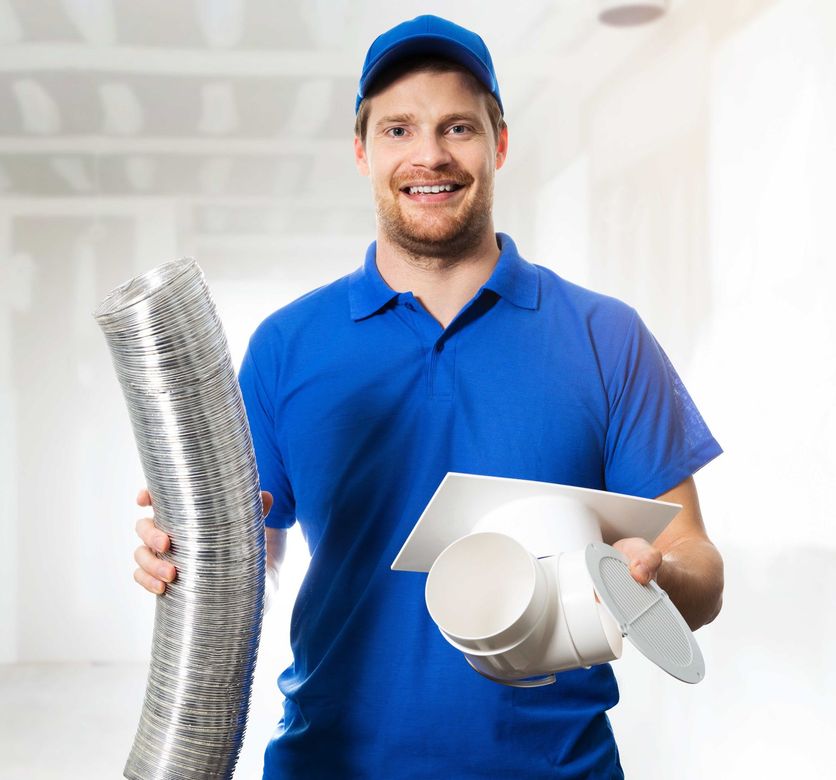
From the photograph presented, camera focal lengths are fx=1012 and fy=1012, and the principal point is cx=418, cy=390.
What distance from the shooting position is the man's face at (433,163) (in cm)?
145

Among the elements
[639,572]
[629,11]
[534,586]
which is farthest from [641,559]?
[629,11]

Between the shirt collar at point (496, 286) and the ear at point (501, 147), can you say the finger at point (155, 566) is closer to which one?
the shirt collar at point (496, 286)

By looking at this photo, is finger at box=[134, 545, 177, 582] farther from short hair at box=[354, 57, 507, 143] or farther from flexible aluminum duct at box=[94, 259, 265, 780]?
short hair at box=[354, 57, 507, 143]

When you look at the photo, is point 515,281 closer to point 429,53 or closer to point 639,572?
point 429,53

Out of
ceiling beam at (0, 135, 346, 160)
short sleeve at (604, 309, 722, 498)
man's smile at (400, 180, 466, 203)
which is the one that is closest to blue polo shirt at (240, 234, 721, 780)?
short sleeve at (604, 309, 722, 498)

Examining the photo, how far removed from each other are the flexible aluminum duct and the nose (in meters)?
0.44

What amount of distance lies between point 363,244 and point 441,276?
3442 mm

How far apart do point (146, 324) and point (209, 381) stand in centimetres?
10

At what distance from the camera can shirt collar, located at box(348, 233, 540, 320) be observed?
57.7 inches

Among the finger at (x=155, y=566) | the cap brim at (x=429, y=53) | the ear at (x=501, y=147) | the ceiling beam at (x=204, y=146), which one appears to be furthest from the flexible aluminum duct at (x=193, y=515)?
the ceiling beam at (x=204, y=146)

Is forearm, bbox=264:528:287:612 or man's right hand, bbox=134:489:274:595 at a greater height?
man's right hand, bbox=134:489:274:595

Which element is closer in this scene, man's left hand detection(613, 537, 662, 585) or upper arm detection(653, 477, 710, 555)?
man's left hand detection(613, 537, 662, 585)

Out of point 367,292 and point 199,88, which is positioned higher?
point 199,88

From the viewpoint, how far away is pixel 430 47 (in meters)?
1.46
